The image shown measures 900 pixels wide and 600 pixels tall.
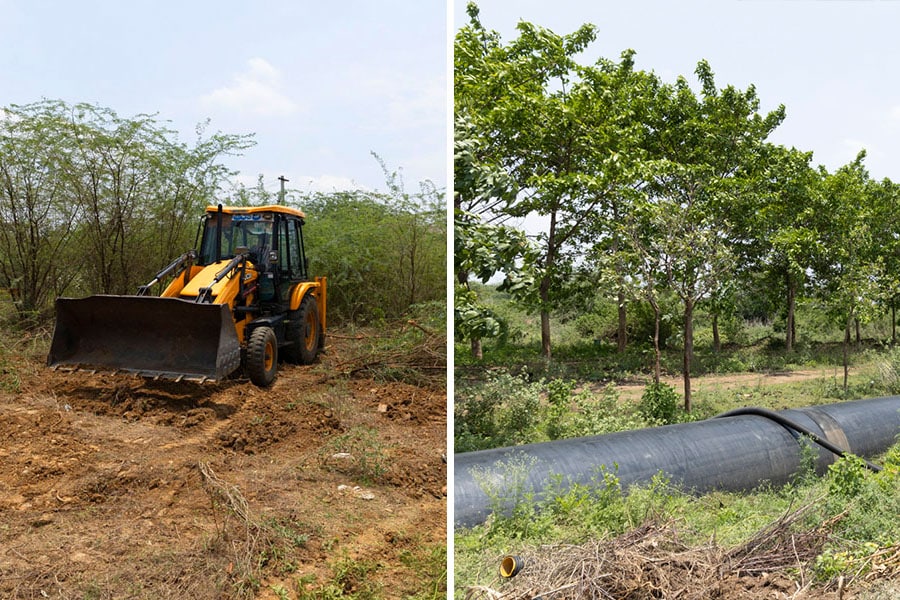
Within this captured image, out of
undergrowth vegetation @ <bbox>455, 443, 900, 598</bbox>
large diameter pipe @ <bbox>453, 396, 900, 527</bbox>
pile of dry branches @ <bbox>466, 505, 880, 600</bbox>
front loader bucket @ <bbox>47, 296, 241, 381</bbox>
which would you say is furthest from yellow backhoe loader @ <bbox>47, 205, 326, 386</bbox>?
pile of dry branches @ <bbox>466, 505, 880, 600</bbox>

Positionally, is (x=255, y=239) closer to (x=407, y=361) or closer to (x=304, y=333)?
(x=304, y=333)

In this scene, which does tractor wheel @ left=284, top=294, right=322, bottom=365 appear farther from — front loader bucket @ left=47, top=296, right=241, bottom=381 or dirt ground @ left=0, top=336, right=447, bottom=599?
front loader bucket @ left=47, top=296, right=241, bottom=381

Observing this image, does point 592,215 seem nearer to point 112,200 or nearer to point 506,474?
point 112,200

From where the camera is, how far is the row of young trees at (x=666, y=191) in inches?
261

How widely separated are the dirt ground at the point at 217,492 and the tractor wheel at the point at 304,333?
3.41ft

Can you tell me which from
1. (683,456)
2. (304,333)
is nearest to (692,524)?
(683,456)

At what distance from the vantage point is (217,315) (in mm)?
5531

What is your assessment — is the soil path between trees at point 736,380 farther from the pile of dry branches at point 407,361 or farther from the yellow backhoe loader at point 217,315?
the yellow backhoe loader at point 217,315

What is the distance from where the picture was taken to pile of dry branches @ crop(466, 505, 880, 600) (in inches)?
83.7

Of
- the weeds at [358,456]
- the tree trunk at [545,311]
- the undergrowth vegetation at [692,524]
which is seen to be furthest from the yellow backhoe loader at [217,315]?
the undergrowth vegetation at [692,524]

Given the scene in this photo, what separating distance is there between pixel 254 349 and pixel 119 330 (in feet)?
3.62

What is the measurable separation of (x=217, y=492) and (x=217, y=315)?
2.18 meters

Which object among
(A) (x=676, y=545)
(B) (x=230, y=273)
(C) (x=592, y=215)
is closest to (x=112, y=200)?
(B) (x=230, y=273)

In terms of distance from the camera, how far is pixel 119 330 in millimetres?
5922
